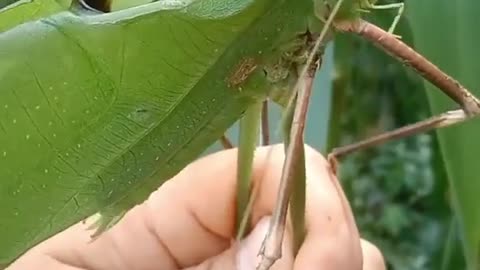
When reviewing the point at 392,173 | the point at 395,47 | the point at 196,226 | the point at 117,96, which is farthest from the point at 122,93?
the point at 392,173

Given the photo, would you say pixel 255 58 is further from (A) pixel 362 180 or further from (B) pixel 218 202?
(A) pixel 362 180

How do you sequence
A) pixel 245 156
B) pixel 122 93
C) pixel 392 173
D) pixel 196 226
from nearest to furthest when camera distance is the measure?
1. pixel 122 93
2. pixel 245 156
3. pixel 196 226
4. pixel 392 173

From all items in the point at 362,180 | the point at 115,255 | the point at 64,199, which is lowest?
the point at 362,180

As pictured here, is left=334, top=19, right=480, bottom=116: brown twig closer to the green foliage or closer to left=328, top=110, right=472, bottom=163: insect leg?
left=328, top=110, right=472, bottom=163: insect leg

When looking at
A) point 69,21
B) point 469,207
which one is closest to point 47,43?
point 69,21

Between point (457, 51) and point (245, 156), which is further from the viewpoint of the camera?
point (457, 51)

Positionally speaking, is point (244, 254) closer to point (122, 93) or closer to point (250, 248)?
point (250, 248)

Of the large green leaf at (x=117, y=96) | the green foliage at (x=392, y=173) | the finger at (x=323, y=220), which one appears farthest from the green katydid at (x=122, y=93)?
the green foliage at (x=392, y=173)
